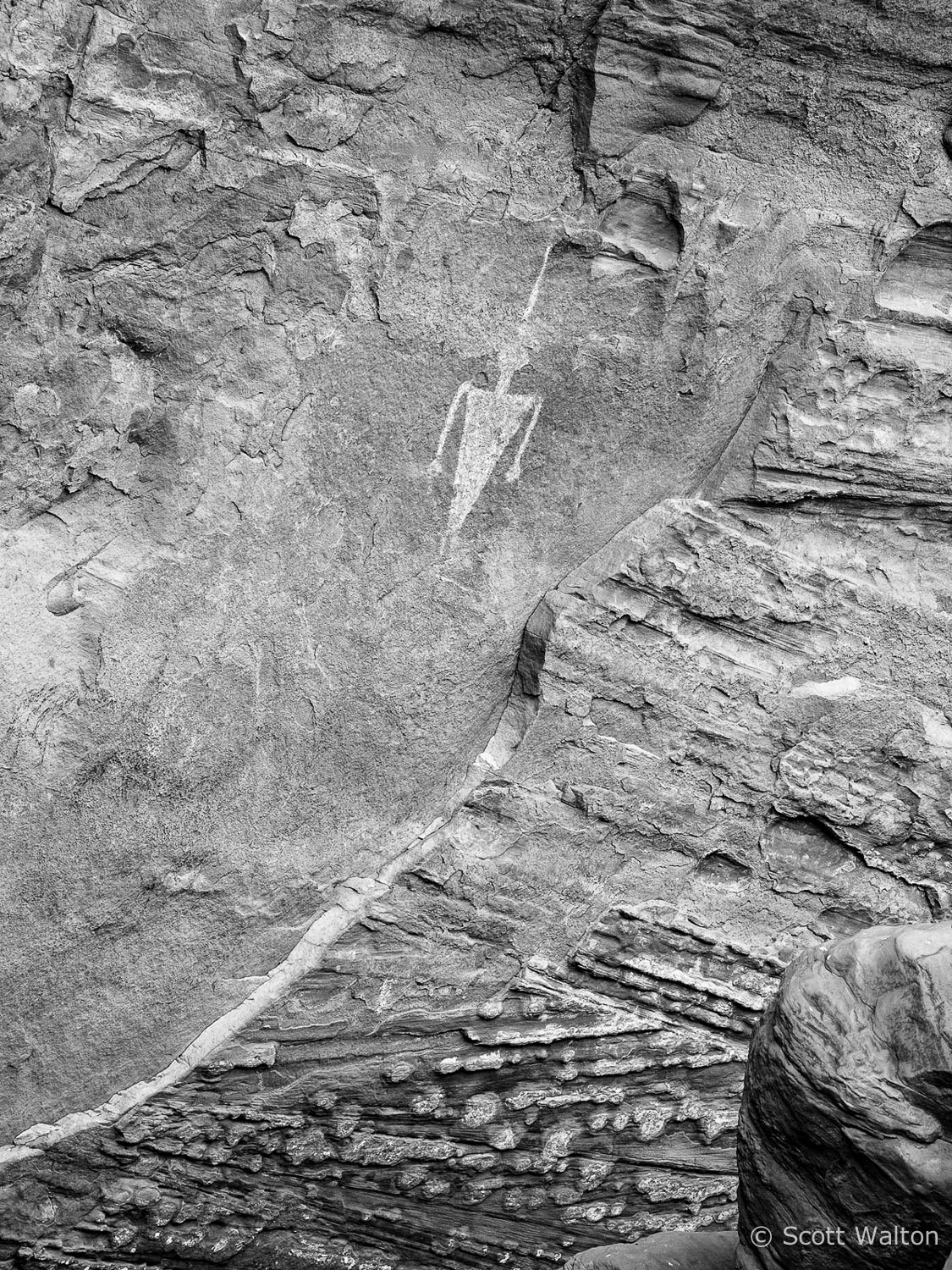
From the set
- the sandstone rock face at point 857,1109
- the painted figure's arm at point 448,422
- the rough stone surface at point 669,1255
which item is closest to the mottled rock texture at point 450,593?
the painted figure's arm at point 448,422

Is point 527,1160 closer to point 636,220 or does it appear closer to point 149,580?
point 149,580

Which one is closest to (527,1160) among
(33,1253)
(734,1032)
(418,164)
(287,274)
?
(734,1032)

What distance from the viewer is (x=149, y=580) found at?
2.24 meters

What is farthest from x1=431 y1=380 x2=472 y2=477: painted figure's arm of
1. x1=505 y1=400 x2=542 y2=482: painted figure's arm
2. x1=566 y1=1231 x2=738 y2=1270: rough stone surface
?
x1=566 y1=1231 x2=738 y2=1270: rough stone surface

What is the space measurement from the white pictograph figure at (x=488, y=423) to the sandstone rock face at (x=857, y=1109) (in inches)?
45.1

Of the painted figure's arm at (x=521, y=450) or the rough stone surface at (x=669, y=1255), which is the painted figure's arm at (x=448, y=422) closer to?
the painted figure's arm at (x=521, y=450)

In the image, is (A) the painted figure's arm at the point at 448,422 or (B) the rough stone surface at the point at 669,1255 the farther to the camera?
(A) the painted figure's arm at the point at 448,422

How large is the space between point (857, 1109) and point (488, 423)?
4.74ft

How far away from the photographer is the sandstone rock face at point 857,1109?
1.61m

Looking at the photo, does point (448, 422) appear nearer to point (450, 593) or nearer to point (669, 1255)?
point (450, 593)

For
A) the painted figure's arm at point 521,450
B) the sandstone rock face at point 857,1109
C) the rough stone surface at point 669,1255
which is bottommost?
the rough stone surface at point 669,1255

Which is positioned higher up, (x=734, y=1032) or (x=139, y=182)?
(x=139, y=182)

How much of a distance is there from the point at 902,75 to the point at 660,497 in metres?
0.96

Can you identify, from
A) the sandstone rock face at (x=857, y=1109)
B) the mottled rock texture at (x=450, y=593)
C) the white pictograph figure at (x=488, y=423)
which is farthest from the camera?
the white pictograph figure at (x=488, y=423)
